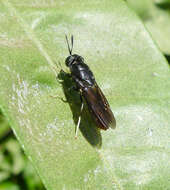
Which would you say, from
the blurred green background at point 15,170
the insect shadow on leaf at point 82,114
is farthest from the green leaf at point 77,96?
the blurred green background at point 15,170

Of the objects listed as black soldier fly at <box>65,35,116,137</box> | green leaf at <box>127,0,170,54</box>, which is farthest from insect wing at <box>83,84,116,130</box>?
green leaf at <box>127,0,170,54</box>

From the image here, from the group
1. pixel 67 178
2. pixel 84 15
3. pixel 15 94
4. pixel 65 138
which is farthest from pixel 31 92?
pixel 84 15

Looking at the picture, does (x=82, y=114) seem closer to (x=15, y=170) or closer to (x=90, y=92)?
(x=90, y=92)

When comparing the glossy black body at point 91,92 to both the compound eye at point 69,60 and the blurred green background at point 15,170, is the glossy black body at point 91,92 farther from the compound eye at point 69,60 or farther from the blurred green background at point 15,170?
the blurred green background at point 15,170

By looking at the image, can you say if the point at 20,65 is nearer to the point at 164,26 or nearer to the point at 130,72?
the point at 130,72

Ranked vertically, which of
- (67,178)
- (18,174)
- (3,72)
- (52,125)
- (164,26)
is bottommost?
(18,174)

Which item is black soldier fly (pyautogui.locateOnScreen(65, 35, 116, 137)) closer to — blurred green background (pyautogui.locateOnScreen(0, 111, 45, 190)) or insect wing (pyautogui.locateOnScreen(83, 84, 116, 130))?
insect wing (pyautogui.locateOnScreen(83, 84, 116, 130))

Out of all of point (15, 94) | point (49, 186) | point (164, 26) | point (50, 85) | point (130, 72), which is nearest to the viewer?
point (49, 186)

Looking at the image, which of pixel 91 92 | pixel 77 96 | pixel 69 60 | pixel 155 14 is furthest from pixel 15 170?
pixel 155 14

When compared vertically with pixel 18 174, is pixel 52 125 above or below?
above
